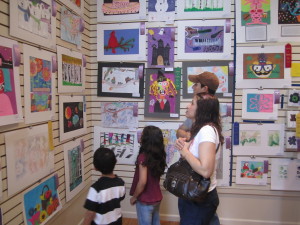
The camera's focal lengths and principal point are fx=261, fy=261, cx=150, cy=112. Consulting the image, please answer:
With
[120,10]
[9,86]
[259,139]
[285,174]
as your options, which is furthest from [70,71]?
[285,174]

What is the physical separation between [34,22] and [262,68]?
2477 mm

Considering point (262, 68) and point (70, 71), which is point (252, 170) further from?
point (70, 71)

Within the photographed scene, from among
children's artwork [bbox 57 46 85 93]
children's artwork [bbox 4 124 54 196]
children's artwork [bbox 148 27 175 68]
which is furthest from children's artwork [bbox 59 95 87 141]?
children's artwork [bbox 148 27 175 68]

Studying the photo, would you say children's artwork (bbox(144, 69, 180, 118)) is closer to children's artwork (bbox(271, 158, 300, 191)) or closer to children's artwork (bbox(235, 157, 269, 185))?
children's artwork (bbox(235, 157, 269, 185))

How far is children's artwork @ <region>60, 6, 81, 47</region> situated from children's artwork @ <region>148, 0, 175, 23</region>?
88 cm

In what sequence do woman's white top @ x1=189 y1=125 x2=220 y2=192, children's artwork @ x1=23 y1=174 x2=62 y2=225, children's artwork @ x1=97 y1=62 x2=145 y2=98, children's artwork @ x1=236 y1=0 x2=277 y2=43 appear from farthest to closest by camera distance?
children's artwork @ x1=97 y1=62 x2=145 y2=98 < children's artwork @ x1=236 y1=0 x2=277 y2=43 < children's artwork @ x1=23 y1=174 x2=62 y2=225 < woman's white top @ x1=189 y1=125 x2=220 y2=192

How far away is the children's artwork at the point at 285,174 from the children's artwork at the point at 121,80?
73.0 inches

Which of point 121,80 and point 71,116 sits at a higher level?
point 121,80

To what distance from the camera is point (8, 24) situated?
1.78m

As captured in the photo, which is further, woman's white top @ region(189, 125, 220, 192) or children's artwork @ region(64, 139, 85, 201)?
children's artwork @ region(64, 139, 85, 201)

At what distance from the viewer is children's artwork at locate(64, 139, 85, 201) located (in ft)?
8.74

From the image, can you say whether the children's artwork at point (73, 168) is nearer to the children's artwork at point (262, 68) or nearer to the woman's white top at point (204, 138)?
the woman's white top at point (204, 138)

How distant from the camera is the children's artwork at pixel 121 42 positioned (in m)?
3.25

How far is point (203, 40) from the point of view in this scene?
315 cm
